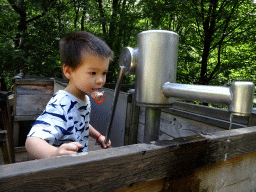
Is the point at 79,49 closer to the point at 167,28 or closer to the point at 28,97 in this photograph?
the point at 28,97

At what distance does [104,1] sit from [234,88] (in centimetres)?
1145

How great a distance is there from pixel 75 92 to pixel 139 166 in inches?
31.8

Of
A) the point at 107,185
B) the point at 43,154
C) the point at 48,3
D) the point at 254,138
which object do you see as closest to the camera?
the point at 107,185

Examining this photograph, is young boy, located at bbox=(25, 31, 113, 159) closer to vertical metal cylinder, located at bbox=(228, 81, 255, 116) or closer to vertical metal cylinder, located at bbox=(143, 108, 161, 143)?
vertical metal cylinder, located at bbox=(143, 108, 161, 143)

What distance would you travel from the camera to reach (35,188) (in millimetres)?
527

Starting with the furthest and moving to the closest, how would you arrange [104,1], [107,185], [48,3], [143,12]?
[104,1]
[48,3]
[143,12]
[107,185]

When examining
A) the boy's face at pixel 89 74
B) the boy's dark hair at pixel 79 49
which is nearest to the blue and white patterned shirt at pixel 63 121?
the boy's face at pixel 89 74

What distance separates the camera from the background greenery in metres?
5.30

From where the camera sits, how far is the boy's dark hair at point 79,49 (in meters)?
1.28

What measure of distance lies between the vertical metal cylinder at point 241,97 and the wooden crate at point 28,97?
4.58 metres

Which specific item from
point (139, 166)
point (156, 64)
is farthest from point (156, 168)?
point (156, 64)

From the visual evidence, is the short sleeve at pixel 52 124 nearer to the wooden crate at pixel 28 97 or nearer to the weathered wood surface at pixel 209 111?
the weathered wood surface at pixel 209 111

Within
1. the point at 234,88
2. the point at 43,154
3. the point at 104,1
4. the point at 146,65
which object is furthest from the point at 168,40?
the point at 104,1

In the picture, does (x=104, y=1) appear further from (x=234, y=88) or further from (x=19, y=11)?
(x=234, y=88)
